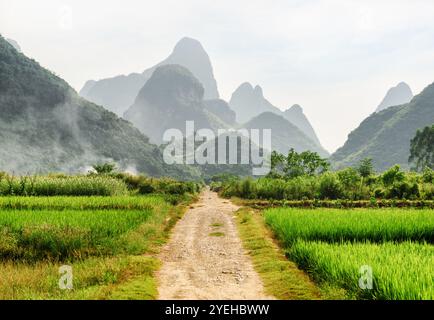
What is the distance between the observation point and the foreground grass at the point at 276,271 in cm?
Answer: 838

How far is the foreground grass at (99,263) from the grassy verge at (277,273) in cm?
249

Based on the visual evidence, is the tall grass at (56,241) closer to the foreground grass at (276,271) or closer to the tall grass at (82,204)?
the foreground grass at (276,271)

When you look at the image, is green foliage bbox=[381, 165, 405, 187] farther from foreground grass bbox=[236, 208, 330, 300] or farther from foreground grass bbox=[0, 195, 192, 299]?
foreground grass bbox=[0, 195, 192, 299]

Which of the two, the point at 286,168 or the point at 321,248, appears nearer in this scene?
the point at 321,248

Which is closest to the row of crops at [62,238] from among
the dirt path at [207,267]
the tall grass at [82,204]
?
the dirt path at [207,267]

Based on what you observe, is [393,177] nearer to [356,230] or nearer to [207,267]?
[356,230]

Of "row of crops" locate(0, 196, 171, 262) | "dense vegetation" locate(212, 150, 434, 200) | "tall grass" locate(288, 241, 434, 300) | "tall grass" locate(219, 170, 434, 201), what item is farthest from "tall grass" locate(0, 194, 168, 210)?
"dense vegetation" locate(212, 150, 434, 200)

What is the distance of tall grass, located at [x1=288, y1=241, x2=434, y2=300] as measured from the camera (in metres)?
6.72

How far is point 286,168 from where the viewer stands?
164ft
